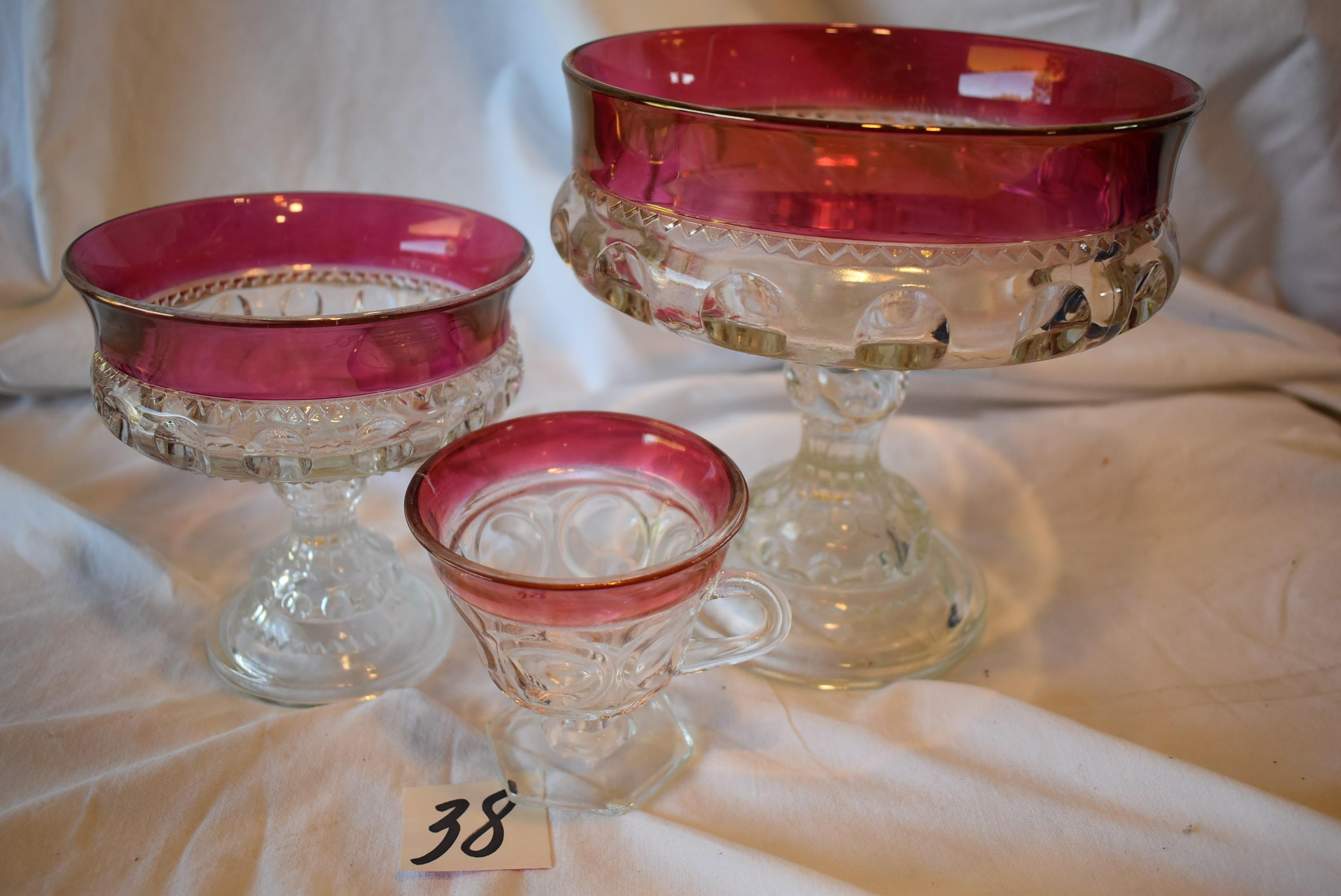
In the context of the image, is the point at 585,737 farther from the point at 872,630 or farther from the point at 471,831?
the point at 872,630

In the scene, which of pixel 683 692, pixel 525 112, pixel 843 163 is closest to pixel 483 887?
pixel 683 692

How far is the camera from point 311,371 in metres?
0.58

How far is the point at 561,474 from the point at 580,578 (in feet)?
0.35

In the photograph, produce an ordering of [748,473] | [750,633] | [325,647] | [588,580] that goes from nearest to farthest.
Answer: [588,580], [750,633], [325,647], [748,473]

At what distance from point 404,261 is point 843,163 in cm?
36

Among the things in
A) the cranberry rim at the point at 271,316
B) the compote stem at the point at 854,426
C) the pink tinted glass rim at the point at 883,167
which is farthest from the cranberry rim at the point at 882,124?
the compote stem at the point at 854,426

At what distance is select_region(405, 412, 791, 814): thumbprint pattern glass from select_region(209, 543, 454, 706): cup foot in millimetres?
102

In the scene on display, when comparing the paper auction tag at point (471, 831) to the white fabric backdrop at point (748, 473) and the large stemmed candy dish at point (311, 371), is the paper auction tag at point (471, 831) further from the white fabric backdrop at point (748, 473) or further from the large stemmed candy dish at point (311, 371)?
the large stemmed candy dish at point (311, 371)

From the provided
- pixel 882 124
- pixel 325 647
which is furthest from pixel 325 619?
pixel 882 124

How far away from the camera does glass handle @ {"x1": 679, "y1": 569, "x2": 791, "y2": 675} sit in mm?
588

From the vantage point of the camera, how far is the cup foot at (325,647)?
0.70 metres

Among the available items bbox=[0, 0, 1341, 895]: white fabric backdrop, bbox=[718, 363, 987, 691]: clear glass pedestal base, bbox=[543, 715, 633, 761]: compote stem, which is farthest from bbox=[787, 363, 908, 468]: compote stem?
bbox=[543, 715, 633, 761]: compote stem

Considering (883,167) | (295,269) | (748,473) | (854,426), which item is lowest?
(748,473)

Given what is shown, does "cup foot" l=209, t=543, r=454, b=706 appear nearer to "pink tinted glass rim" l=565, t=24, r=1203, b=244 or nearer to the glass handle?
the glass handle
